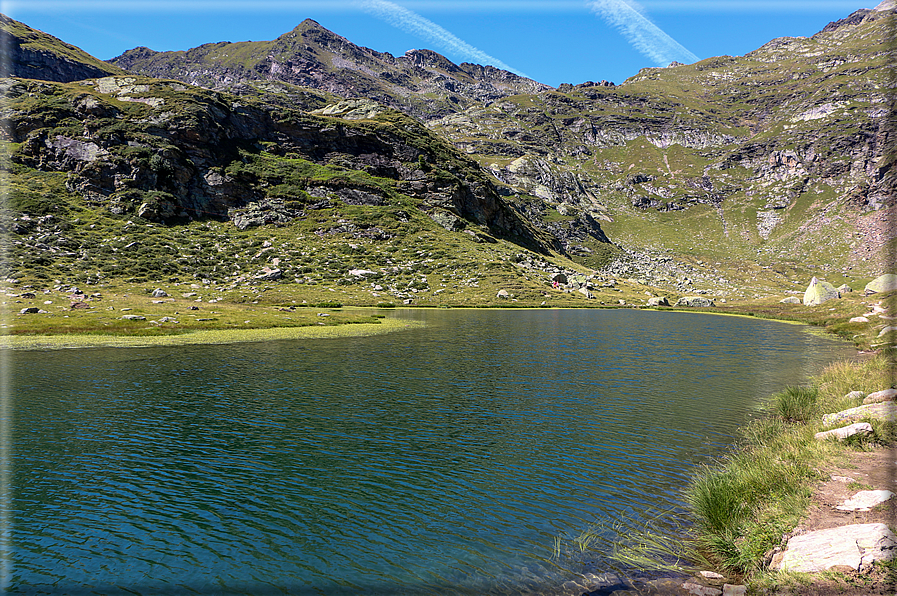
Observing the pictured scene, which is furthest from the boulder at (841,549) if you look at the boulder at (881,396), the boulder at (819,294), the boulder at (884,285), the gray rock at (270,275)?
the boulder at (819,294)

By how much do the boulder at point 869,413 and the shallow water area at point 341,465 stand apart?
398cm

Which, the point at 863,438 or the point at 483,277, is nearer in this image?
the point at 863,438

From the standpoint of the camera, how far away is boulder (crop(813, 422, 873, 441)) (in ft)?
51.2

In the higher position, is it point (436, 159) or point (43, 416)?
point (436, 159)

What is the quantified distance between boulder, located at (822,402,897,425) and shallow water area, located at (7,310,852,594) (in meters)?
3.98

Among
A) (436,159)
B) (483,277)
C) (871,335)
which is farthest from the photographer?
(436,159)

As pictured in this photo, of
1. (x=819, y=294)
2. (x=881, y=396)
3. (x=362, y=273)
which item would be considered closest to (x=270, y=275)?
(x=362, y=273)

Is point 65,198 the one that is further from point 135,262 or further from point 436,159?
point 436,159

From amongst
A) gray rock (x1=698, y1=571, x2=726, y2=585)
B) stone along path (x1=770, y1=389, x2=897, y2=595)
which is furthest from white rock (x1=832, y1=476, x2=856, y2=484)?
gray rock (x1=698, y1=571, x2=726, y2=585)

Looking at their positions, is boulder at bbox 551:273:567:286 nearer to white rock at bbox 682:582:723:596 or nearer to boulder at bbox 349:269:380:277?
boulder at bbox 349:269:380:277

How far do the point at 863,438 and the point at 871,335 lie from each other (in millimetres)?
48515

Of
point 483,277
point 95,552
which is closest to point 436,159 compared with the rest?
point 483,277

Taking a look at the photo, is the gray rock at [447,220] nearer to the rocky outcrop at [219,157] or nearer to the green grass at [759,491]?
the rocky outcrop at [219,157]

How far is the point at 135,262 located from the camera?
4131 inches
